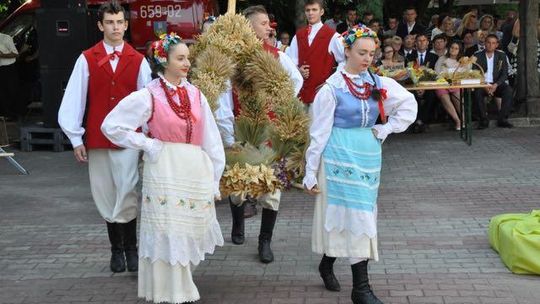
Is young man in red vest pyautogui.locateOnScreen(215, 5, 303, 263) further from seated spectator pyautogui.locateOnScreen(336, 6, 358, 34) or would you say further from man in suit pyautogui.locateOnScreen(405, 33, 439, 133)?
seated spectator pyautogui.locateOnScreen(336, 6, 358, 34)

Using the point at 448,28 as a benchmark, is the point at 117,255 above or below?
below

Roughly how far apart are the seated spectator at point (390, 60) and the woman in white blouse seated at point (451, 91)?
60 centimetres

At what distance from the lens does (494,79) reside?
12.6 metres

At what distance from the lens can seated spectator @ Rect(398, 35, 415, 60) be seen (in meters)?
12.9

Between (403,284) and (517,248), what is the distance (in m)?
0.85

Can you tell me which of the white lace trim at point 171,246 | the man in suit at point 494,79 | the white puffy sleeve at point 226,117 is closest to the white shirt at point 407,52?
the man in suit at point 494,79

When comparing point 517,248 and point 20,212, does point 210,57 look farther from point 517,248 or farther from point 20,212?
point 20,212

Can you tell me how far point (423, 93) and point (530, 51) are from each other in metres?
2.00

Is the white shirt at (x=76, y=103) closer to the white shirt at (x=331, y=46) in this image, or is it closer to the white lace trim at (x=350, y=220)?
the white lace trim at (x=350, y=220)

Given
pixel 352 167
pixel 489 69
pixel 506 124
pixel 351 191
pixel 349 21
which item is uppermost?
pixel 349 21

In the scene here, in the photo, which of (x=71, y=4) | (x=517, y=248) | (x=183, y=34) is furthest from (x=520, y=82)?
(x=517, y=248)

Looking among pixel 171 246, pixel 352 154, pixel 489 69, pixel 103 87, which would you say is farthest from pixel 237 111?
pixel 489 69

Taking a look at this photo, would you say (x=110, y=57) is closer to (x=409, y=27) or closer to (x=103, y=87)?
(x=103, y=87)

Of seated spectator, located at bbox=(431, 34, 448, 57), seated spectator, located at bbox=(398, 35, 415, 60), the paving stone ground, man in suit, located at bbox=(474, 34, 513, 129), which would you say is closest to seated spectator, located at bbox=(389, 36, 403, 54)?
seated spectator, located at bbox=(398, 35, 415, 60)
